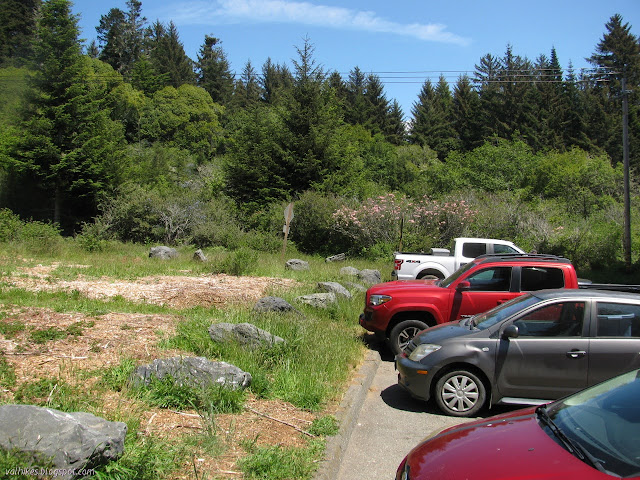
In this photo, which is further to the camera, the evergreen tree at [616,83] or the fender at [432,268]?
the evergreen tree at [616,83]

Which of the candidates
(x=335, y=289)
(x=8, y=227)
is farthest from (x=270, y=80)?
(x=335, y=289)

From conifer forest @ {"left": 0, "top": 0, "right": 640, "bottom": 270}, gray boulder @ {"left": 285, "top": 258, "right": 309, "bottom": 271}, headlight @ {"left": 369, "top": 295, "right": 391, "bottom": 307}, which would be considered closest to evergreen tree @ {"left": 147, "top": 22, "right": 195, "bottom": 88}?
conifer forest @ {"left": 0, "top": 0, "right": 640, "bottom": 270}

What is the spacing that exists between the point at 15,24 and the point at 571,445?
245 feet

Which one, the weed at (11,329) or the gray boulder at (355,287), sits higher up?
the weed at (11,329)

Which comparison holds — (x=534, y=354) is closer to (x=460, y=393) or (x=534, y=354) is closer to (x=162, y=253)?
(x=460, y=393)

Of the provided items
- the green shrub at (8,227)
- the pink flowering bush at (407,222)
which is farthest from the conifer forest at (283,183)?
the green shrub at (8,227)

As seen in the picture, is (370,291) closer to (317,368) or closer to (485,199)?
(317,368)

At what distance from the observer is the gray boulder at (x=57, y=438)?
11.3ft

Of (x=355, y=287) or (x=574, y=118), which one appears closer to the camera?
(x=355, y=287)

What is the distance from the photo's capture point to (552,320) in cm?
638

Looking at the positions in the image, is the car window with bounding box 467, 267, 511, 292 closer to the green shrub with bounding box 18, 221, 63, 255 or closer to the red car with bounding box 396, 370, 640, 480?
the red car with bounding box 396, 370, 640, 480

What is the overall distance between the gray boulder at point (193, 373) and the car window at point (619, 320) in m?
4.40

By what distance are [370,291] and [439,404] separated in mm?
3364

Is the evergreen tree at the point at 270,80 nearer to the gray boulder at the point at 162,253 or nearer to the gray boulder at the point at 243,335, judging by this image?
the gray boulder at the point at 162,253
